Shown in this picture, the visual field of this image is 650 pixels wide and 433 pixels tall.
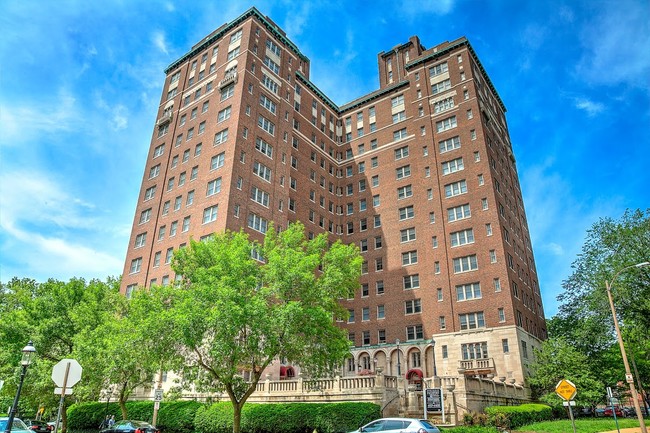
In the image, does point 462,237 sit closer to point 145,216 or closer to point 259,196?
point 259,196

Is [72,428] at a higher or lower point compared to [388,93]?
lower

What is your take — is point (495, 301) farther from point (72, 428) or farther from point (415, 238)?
point (72, 428)

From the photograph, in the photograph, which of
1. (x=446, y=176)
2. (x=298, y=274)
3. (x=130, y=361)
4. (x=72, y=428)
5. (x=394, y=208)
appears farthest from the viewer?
(x=394, y=208)

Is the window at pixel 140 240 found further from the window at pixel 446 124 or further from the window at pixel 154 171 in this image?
the window at pixel 446 124

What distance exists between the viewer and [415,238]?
58.8 metres

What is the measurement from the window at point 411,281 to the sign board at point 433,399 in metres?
27.1

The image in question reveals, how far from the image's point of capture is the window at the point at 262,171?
54.1m

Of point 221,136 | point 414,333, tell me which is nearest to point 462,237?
point 414,333

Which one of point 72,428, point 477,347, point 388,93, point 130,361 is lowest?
point 72,428

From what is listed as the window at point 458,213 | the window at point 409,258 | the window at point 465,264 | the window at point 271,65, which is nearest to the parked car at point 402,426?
the window at point 465,264

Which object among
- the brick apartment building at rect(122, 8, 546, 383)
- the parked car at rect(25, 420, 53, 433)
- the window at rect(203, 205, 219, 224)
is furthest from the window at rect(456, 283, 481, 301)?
the parked car at rect(25, 420, 53, 433)

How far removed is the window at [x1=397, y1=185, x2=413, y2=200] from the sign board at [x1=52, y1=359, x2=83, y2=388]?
2049 inches

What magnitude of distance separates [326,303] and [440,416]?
449 inches

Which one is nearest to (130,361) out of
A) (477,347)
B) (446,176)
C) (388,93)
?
(477,347)
